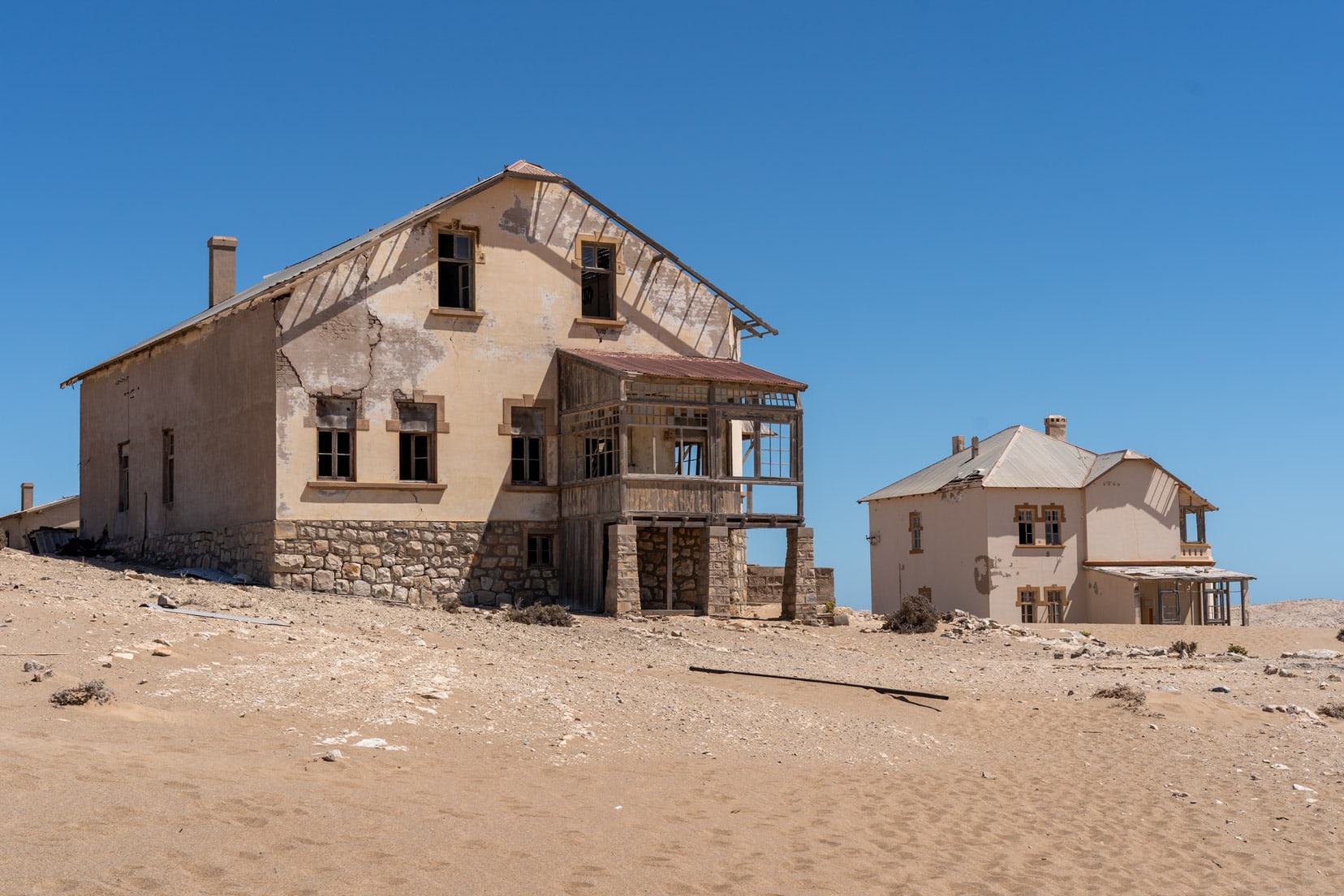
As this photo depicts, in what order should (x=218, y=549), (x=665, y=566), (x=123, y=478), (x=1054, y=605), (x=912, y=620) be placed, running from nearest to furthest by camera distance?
(x=218, y=549) → (x=912, y=620) → (x=665, y=566) → (x=123, y=478) → (x=1054, y=605)

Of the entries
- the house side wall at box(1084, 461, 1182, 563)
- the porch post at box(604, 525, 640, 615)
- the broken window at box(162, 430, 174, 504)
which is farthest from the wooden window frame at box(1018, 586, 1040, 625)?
the broken window at box(162, 430, 174, 504)

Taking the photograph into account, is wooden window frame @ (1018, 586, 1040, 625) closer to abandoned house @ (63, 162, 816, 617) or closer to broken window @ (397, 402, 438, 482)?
abandoned house @ (63, 162, 816, 617)

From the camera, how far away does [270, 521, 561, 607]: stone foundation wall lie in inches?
950

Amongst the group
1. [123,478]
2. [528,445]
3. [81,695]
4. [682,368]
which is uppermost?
[682,368]

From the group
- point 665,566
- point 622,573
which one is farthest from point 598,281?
point 622,573

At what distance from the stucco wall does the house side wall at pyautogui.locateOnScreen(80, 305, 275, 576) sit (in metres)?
0.72

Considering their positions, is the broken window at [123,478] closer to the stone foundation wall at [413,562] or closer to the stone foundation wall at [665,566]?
the stone foundation wall at [413,562]

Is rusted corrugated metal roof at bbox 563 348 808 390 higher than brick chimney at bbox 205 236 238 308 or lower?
lower

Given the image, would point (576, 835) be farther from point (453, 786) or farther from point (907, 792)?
point (907, 792)

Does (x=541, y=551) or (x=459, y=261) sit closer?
(x=459, y=261)

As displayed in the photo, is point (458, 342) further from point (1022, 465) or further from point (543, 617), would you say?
point (1022, 465)

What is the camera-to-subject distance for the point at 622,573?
2445cm

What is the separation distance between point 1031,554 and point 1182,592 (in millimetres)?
4780

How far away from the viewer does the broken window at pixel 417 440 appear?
25312mm
